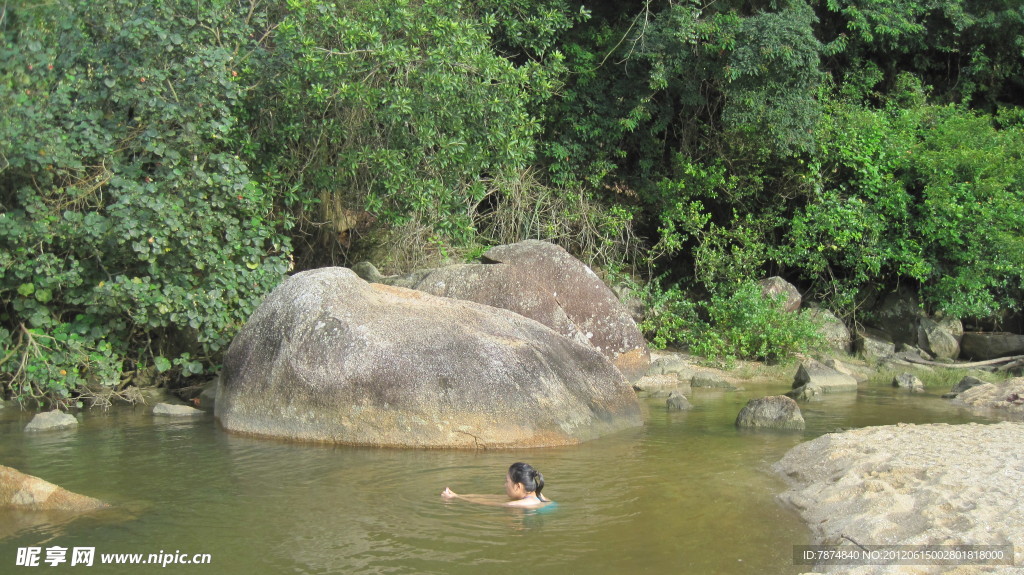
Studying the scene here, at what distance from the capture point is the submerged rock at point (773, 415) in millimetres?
8383

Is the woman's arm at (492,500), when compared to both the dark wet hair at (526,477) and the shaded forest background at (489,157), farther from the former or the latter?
the shaded forest background at (489,157)

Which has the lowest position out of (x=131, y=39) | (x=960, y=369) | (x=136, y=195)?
(x=960, y=369)

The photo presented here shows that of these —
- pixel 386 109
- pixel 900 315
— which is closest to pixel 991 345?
pixel 900 315

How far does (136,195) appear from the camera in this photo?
894cm

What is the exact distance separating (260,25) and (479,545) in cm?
797

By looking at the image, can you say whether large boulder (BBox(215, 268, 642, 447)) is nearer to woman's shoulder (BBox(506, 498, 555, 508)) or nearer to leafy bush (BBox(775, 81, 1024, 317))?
woman's shoulder (BBox(506, 498, 555, 508))

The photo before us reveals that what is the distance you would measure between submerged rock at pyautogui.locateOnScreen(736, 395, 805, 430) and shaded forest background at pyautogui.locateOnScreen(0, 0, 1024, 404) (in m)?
4.47

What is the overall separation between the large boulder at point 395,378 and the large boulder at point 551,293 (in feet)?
8.40

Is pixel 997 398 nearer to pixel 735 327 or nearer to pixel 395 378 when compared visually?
pixel 735 327

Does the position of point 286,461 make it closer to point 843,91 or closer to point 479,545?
point 479,545

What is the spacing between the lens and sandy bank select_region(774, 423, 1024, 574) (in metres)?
4.64

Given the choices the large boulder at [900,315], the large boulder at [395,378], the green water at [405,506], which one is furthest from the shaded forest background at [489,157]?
the green water at [405,506]

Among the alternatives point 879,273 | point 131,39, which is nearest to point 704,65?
point 879,273

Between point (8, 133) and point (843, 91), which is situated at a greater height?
point (843, 91)
